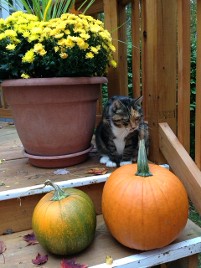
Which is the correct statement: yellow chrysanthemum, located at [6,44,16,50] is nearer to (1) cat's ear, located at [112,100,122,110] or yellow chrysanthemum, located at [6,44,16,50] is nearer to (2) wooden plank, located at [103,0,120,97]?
(1) cat's ear, located at [112,100,122,110]

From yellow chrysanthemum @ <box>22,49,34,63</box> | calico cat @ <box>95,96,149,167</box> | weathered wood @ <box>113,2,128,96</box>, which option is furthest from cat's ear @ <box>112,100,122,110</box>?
yellow chrysanthemum @ <box>22,49,34,63</box>

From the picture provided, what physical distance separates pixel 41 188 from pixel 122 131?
0.62m

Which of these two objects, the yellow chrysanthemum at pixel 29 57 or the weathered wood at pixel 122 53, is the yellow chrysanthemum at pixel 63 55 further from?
the weathered wood at pixel 122 53

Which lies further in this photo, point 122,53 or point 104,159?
point 122,53

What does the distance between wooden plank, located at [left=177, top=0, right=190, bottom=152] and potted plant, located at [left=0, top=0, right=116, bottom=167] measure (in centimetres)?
39

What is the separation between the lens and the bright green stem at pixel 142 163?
1105mm

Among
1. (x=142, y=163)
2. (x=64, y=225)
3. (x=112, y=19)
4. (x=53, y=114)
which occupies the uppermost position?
(x=112, y=19)

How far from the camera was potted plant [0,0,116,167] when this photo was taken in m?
1.40

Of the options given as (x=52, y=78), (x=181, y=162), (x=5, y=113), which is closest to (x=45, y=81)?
(x=52, y=78)

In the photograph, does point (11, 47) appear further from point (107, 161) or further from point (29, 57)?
point (107, 161)

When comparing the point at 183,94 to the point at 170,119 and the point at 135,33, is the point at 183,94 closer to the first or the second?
the point at 170,119

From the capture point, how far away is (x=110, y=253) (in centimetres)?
113

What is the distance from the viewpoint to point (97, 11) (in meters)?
2.22

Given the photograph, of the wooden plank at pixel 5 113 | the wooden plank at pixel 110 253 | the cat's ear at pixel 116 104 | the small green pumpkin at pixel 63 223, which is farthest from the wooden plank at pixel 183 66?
the wooden plank at pixel 5 113
